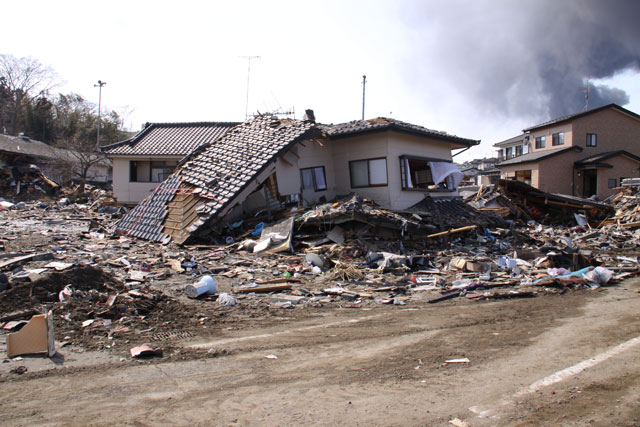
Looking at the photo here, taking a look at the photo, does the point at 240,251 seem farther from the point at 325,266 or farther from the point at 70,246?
the point at 70,246

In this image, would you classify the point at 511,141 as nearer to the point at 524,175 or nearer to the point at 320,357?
the point at 524,175

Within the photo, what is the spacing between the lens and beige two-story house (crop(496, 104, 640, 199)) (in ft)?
102

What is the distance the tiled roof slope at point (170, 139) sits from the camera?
75.3 feet

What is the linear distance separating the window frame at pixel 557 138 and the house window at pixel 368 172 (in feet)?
80.1

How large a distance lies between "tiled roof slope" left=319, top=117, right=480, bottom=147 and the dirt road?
10225 millimetres

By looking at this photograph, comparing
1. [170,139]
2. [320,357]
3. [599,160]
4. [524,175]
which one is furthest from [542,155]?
[320,357]

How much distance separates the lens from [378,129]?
597 inches

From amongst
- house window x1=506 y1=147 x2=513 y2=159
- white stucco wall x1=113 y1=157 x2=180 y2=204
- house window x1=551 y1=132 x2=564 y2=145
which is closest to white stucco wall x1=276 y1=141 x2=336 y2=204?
white stucco wall x1=113 y1=157 x2=180 y2=204

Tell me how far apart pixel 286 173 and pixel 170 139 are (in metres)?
12.2

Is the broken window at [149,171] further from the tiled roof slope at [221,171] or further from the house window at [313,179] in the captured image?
the house window at [313,179]

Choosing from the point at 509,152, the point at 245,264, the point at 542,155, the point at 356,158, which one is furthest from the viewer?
the point at 509,152

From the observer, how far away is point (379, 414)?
3307mm

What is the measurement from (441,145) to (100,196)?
67.6 ft

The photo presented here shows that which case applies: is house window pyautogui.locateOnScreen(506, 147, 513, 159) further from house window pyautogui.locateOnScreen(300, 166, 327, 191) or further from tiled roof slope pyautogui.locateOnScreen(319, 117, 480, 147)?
house window pyautogui.locateOnScreen(300, 166, 327, 191)
